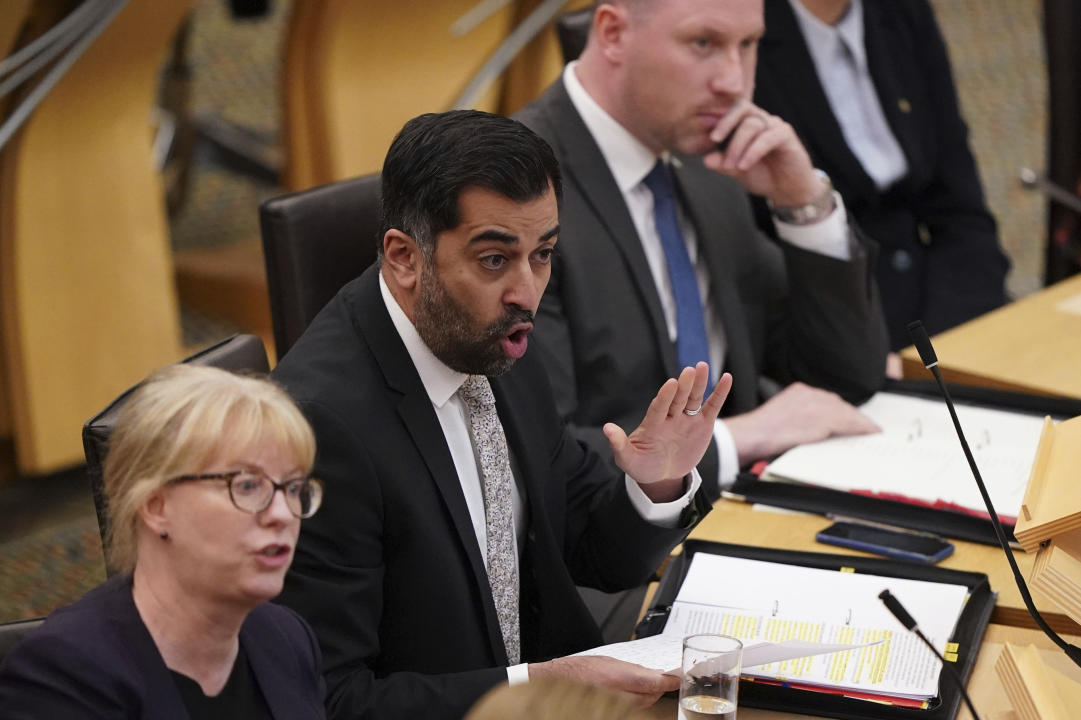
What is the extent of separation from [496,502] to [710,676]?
15.1 inches

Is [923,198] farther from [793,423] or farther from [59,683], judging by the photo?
[59,683]

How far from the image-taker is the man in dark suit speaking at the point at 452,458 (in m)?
1.49

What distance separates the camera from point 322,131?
12.5 ft

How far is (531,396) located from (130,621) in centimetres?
74

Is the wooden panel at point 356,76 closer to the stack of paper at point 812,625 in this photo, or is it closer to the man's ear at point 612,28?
the man's ear at point 612,28

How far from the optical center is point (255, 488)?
1148 millimetres

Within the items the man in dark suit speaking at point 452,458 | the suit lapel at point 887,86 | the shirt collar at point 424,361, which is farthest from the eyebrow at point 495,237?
the suit lapel at point 887,86

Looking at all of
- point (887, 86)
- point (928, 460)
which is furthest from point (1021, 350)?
point (887, 86)

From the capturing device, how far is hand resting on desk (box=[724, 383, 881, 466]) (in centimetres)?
213

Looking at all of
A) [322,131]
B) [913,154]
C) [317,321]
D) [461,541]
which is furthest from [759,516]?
[322,131]

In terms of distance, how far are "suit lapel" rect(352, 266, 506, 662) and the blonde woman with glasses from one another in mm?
379

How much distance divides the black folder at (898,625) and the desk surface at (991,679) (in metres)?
0.01

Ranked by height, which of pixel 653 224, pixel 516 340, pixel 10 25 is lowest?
pixel 653 224

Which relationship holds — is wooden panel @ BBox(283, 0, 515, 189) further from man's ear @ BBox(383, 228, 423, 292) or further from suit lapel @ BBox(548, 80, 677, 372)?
man's ear @ BBox(383, 228, 423, 292)
